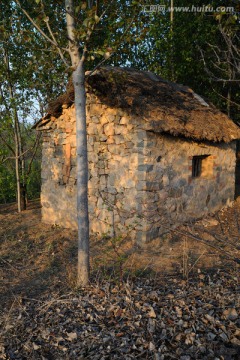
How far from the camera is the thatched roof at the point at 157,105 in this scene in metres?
5.55

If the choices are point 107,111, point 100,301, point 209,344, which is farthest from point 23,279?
point 107,111

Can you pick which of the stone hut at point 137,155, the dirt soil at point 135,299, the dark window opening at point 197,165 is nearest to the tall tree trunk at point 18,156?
the stone hut at point 137,155

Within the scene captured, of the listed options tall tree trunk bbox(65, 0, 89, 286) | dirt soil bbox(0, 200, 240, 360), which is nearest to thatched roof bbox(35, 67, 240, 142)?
tall tree trunk bbox(65, 0, 89, 286)

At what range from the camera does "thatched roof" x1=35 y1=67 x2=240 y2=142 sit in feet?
18.2

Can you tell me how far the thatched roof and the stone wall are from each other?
252 millimetres

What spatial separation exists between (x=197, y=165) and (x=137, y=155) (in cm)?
213

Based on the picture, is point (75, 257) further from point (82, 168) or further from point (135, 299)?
point (135, 299)

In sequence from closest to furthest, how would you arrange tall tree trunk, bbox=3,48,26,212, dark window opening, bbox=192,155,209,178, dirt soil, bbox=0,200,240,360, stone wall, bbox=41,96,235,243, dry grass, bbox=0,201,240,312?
dirt soil, bbox=0,200,240,360, dry grass, bbox=0,201,240,312, stone wall, bbox=41,96,235,243, dark window opening, bbox=192,155,209,178, tall tree trunk, bbox=3,48,26,212

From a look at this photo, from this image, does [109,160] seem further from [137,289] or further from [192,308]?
[192,308]

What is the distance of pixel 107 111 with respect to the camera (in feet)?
20.0

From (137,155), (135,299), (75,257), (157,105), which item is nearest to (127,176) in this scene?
(137,155)

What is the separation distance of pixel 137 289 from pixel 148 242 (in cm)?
222

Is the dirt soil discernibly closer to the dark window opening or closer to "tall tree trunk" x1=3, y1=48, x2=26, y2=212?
the dark window opening

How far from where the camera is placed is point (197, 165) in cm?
717
